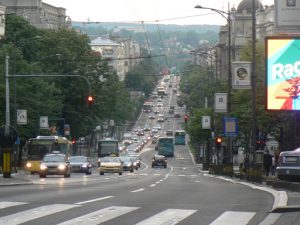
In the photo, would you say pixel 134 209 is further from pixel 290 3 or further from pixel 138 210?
pixel 290 3

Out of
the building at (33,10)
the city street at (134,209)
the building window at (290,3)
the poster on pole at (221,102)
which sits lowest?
the city street at (134,209)

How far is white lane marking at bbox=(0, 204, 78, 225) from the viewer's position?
51.0ft

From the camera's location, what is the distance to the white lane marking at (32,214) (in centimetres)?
1554

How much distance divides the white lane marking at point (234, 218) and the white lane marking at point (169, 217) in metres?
0.71

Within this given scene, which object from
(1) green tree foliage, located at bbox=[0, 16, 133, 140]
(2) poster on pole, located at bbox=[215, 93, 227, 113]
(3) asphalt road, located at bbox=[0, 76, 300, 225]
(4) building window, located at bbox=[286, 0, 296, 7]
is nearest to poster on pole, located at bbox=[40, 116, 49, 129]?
(1) green tree foliage, located at bbox=[0, 16, 133, 140]

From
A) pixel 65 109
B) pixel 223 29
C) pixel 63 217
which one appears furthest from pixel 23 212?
pixel 223 29

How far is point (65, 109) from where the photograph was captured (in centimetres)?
10031

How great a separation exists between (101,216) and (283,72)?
22134mm

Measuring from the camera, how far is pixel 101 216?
661 inches

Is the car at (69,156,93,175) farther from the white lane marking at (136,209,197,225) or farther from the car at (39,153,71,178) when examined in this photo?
the white lane marking at (136,209,197,225)

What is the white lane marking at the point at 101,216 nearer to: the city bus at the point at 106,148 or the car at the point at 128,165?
the car at the point at 128,165


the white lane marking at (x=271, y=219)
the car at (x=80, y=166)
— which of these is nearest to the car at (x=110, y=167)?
the car at (x=80, y=166)

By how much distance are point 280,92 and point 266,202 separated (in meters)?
16.4

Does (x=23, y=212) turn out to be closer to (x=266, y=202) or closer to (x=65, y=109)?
(x=266, y=202)
